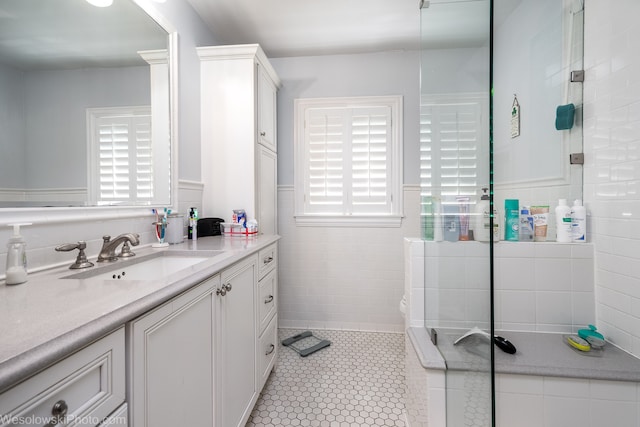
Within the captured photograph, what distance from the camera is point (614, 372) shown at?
1.06 m

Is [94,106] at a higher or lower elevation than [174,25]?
lower

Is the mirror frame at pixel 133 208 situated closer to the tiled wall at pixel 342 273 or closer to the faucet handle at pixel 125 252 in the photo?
the faucet handle at pixel 125 252

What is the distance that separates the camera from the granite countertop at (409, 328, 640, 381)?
3.46 ft

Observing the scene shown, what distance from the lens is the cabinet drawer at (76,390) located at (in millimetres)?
438

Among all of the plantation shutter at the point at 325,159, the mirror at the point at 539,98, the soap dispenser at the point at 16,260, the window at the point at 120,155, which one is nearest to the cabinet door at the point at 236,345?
the soap dispenser at the point at 16,260

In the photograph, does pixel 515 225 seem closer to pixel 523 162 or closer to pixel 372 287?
pixel 523 162

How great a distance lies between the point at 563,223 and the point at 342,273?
167cm

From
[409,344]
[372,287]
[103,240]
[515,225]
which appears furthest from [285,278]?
[515,225]

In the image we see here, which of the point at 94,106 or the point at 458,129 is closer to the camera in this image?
the point at 458,129

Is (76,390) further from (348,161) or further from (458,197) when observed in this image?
(348,161)

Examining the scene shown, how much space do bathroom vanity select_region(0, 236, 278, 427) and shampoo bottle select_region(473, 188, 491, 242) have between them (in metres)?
0.88

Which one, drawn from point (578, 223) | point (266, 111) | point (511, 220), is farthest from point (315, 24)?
point (578, 223)

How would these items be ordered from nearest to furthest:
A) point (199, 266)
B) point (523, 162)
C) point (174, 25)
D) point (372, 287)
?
point (199, 266) → point (523, 162) → point (174, 25) → point (372, 287)

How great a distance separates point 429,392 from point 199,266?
1.04 m
